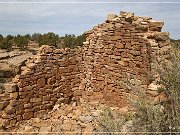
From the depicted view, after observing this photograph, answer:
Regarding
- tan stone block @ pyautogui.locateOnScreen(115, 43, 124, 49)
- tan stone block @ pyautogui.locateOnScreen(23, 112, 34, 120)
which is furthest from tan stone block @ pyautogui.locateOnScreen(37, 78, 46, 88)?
tan stone block @ pyautogui.locateOnScreen(115, 43, 124, 49)

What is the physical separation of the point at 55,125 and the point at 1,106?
1.63m

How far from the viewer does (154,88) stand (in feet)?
25.3

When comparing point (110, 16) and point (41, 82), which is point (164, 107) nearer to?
point (41, 82)

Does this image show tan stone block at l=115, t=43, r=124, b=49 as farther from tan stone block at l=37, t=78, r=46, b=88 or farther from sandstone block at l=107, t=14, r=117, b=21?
tan stone block at l=37, t=78, r=46, b=88

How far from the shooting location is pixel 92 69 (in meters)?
10.2

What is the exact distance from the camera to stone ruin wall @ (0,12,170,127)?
9156 mm

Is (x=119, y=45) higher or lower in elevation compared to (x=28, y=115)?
higher

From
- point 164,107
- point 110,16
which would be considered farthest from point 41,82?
point 164,107

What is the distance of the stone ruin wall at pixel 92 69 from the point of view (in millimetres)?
9156

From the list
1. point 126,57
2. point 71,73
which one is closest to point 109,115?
point 126,57

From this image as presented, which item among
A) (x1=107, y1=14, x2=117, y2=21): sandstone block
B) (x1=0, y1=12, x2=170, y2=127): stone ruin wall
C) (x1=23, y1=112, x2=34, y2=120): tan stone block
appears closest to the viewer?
(x1=0, y1=12, x2=170, y2=127): stone ruin wall

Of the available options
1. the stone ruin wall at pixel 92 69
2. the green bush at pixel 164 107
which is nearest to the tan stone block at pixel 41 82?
the stone ruin wall at pixel 92 69

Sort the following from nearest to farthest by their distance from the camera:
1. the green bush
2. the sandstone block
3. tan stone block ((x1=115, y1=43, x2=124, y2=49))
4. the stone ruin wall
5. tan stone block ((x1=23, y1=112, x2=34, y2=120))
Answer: the green bush < the stone ruin wall < tan stone block ((x1=23, y1=112, x2=34, y2=120)) < tan stone block ((x1=115, y1=43, x2=124, y2=49)) < the sandstone block

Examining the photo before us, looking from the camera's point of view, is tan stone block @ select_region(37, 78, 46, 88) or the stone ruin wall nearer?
the stone ruin wall
